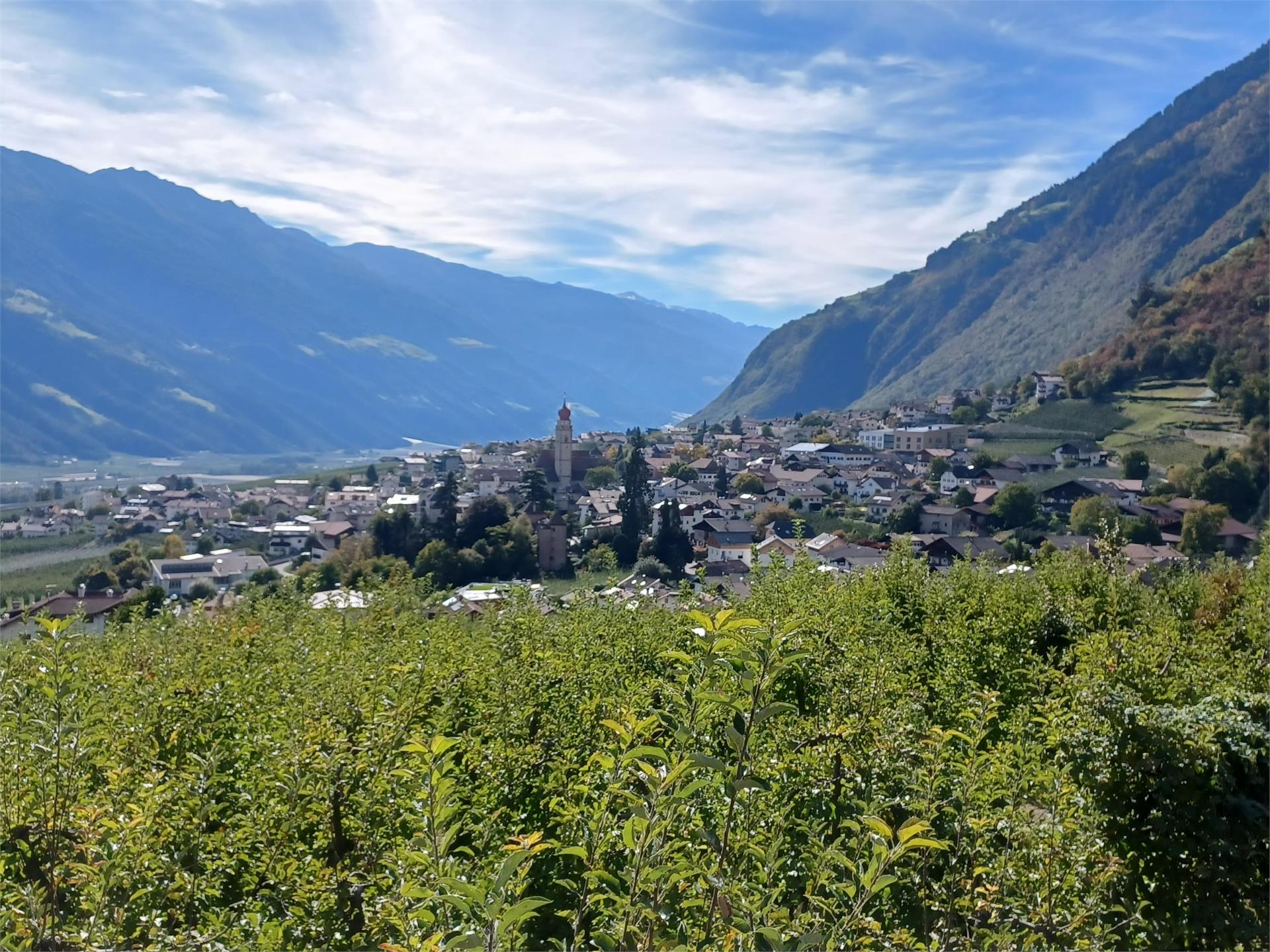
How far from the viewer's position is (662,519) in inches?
1976

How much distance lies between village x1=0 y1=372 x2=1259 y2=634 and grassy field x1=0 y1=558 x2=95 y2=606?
2.24 meters

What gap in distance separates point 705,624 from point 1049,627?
8.37 metres

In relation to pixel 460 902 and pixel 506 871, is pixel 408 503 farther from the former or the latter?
pixel 506 871

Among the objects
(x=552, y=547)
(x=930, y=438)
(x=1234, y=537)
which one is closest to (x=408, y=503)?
(x=552, y=547)

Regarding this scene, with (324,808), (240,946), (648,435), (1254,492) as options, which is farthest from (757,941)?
(648,435)

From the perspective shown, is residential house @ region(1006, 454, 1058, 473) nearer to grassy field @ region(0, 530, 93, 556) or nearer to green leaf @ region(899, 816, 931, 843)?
green leaf @ region(899, 816, 931, 843)

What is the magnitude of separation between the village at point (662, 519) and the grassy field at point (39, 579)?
7.36 feet

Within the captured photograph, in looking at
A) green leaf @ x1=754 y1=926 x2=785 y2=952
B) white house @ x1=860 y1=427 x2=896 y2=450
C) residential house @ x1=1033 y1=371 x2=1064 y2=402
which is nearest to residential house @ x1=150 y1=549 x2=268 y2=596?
green leaf @ x1=754 y1=926 x2=785 y2=952

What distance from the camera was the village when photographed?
1465 inches

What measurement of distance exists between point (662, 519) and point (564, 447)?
36398 mm

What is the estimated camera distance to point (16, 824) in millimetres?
3727

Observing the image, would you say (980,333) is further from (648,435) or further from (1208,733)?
(1208,733)

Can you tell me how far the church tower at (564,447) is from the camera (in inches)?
3297

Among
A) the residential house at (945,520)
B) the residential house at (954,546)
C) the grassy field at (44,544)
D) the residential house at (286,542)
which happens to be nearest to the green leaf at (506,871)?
the residential house at (954,546)
